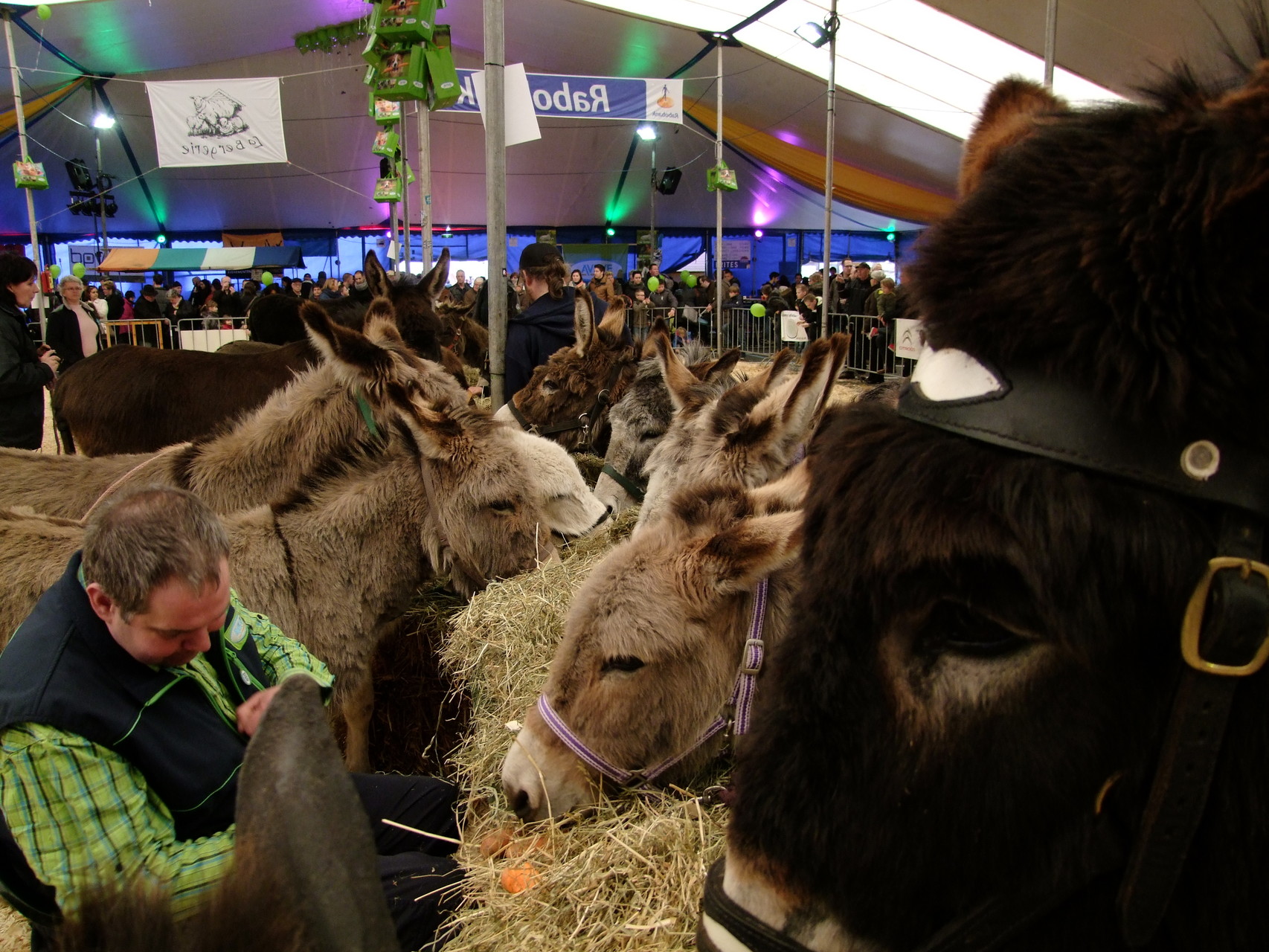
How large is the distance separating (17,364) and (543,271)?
4.46 m

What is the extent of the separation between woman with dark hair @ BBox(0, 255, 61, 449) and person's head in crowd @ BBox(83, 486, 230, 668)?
609 cm

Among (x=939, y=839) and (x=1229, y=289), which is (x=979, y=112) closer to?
(x=1229, y=289)

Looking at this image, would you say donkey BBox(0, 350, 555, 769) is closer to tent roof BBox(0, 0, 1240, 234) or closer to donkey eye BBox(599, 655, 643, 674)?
donkey eye BBox(599, 655, 643, 674)

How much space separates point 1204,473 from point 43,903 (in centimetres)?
266

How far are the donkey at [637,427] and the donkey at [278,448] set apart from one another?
1.39m

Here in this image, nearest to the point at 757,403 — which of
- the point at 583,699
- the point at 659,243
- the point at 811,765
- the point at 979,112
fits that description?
the point at 583,699

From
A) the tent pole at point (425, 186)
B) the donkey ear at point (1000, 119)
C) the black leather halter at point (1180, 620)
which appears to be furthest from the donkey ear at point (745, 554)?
the tent pole at point (425, 186)

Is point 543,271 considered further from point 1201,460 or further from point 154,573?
point 1201,460

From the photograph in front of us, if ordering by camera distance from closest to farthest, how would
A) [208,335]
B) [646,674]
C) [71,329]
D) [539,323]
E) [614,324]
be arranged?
[646,674], [614,324], [539,323], [71,329], [208,335]

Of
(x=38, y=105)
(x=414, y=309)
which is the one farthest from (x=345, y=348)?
(x=38, y=105)

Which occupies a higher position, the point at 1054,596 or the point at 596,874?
the point at 1054,596

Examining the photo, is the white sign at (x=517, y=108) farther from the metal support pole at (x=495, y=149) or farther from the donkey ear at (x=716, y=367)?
A: the donkey ear at (x=716, y=367)

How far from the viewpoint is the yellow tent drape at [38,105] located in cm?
2616

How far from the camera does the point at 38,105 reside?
88.1ft
